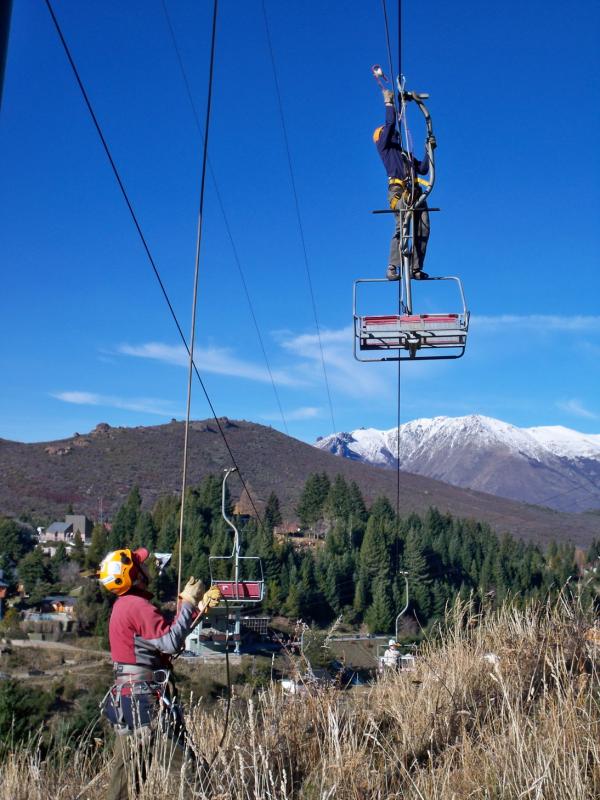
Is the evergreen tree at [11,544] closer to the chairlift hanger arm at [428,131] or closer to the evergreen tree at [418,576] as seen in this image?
the evergreen tree at [418,576]

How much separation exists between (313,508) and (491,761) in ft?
281

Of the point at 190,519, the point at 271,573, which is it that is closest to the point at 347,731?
the point at 271,573

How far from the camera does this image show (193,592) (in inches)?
164

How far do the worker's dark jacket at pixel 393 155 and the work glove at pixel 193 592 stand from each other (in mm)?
5998

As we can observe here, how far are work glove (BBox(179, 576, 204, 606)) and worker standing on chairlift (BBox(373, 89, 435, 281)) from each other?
5457 millimetres

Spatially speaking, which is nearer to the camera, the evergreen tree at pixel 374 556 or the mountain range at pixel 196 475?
the evergreen tree at pixel 374 556

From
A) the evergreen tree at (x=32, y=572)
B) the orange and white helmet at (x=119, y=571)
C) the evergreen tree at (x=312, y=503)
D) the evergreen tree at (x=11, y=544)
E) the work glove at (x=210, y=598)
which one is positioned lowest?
the evergreen tree at (x=32, y=572)

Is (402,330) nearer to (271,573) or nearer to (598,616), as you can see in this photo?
(598,616)

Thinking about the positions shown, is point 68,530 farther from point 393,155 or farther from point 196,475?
point 393,155

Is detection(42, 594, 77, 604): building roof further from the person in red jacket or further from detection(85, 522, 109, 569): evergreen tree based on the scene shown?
the person in red jacket

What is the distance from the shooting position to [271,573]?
55.9 meters

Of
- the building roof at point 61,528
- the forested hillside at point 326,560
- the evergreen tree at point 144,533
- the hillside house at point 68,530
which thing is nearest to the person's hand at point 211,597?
the forested hillside at point 326,560

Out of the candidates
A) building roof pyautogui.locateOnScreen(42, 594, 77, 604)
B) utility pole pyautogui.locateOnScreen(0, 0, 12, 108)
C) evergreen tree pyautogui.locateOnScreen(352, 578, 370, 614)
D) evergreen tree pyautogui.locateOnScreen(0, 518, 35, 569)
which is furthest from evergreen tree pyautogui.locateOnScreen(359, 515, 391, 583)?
utility pole pyautogui.locateOnScreen(0, 0, 12, 108)

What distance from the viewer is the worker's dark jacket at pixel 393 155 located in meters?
8.75
